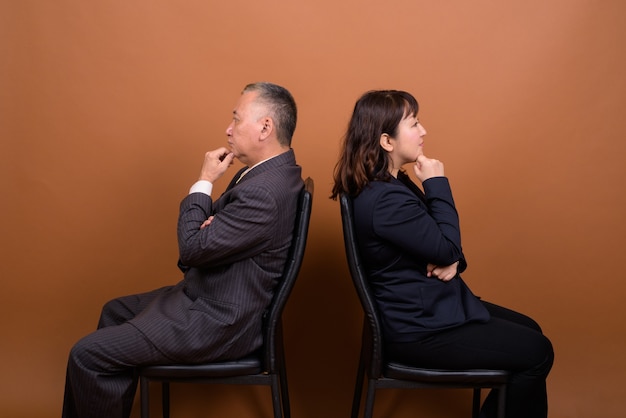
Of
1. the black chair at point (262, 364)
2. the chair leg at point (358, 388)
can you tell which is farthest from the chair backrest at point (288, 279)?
the chair leg at point (358, 388)

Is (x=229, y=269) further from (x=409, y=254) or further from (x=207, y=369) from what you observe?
(x=409, y=254)

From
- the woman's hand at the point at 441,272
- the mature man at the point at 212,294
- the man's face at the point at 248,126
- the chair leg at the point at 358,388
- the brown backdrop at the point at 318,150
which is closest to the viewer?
the mature man at the point at 212,294

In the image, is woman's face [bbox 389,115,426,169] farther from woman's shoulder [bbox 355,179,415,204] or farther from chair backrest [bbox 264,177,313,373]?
chair backrest [bbox 264,177,313,373]

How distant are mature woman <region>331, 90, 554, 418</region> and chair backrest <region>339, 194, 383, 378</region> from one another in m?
0.03

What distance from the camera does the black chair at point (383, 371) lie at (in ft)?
7.23

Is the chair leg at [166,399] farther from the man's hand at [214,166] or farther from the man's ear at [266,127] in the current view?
the man's ear at [266,127]

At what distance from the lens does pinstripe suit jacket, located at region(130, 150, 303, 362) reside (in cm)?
215

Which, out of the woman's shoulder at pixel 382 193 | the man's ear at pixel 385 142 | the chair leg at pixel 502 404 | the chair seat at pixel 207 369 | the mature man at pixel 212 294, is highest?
the man's ear at pixel 385 142

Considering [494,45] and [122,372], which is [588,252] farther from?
[122,372]

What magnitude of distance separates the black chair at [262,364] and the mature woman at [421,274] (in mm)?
183

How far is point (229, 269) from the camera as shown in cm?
222

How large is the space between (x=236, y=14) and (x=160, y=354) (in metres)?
1.66

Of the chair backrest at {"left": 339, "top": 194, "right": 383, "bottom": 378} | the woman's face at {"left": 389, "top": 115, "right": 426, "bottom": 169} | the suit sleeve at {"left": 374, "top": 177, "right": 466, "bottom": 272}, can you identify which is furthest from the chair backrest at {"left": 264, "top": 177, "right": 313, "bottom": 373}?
the woman's face at {"left": 389, "top": 115, "right": 426, "bottom": 169}

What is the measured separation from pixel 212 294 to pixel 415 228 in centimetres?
70
